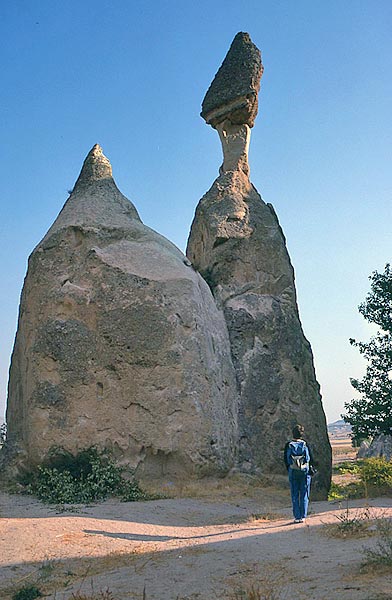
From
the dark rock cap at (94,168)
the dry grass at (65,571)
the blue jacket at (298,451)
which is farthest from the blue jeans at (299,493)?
the dark rock cap at (94,168)

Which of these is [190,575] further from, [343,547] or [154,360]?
[154,360]

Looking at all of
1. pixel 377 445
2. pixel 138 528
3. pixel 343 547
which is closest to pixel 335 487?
pixel 138 528

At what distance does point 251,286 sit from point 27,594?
377 inches

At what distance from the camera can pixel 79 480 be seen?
10.2 meters

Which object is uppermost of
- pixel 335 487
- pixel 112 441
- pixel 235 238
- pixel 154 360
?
pixel 235 238

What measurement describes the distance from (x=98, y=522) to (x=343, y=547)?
3.31m

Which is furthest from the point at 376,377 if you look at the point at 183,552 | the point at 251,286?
the point at 183,552

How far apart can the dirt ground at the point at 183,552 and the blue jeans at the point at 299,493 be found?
0.17 metres

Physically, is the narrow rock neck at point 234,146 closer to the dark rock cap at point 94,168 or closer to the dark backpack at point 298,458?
the dark rock cap at point 94,168

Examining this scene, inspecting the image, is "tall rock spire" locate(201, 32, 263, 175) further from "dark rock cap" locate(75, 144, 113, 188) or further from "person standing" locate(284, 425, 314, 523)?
"person standing" locate(284, 425, 314, 523)

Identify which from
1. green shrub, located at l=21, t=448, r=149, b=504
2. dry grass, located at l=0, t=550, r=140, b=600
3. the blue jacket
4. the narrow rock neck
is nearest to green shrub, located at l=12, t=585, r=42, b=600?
dry grass, located at l=0, t=550, r=140, b=600

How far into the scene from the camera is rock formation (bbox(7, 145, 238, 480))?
35.1 ft

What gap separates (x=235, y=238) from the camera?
1410cm

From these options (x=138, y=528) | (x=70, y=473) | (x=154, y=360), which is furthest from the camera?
(x=154, y=360)
